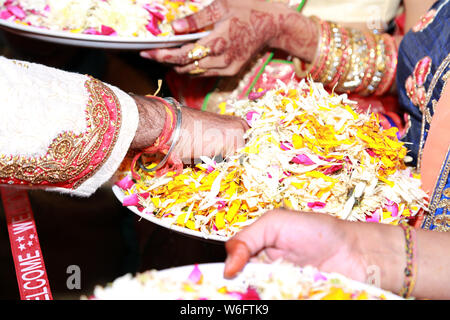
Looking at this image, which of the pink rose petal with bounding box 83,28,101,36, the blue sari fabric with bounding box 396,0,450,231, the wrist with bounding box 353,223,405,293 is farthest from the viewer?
the pink rose petal with bounding box 83,28,101,36

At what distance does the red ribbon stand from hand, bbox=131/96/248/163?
368mm

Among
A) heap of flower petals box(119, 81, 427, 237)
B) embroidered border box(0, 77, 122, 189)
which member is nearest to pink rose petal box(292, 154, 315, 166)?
heap of flower petals box(119, 81, 427, 237)

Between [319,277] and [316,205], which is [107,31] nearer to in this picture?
[316,205]

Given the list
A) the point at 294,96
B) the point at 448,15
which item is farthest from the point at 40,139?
the point at 448,15

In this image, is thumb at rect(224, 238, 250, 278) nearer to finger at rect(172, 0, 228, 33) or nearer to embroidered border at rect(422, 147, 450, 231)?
embroidered border at rect(422, 147, 450, 231)

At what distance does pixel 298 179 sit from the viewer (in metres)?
0.87

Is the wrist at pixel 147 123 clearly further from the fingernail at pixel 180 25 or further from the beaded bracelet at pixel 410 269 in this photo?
Result: the beaded bracelet at pixel 410 269

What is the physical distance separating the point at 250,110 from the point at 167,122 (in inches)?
9.1

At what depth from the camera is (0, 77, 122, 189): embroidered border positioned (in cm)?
80

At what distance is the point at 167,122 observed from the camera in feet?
3.10

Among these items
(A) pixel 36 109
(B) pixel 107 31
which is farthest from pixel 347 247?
(B) pixel 107 31

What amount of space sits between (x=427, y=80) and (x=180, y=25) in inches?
27.5
